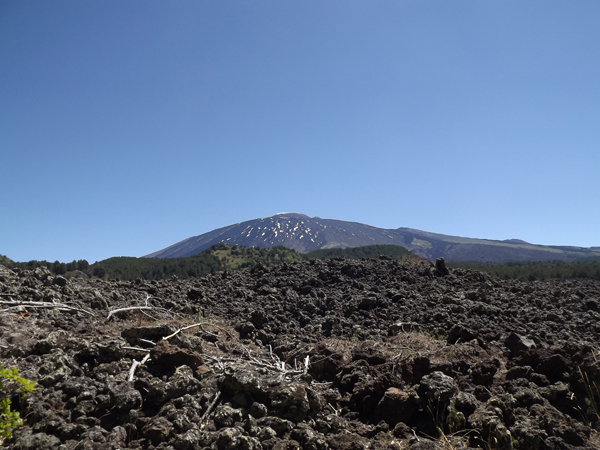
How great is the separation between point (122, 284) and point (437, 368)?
24.5 feet

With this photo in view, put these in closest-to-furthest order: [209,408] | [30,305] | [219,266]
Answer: [209,408]
[30,305]
[219,266]

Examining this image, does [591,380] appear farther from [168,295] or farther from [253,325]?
[168,295]

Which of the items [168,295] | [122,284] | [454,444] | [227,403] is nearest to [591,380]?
[454,444]

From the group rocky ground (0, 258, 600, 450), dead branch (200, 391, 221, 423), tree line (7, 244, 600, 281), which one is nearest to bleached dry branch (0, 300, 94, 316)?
rocky ground (0, 258, 600, 450)

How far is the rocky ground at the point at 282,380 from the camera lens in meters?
2.91

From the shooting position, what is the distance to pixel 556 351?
4.77m

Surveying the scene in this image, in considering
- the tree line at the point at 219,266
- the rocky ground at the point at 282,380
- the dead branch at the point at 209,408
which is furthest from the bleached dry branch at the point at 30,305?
the tree line at the point at 219,266

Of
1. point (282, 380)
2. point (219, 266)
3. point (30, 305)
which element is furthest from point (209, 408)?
point (219, 266)

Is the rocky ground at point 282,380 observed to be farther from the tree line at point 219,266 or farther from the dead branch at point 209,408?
the tree line at point 219,266

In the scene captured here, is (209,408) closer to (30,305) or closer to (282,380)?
(282,380)

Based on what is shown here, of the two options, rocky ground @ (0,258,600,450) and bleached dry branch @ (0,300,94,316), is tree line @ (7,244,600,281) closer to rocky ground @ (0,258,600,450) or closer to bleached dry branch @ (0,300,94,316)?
rocky ground @ (0,258,600,450)

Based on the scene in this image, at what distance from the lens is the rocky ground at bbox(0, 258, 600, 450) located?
291 centimetres

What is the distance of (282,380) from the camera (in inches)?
140

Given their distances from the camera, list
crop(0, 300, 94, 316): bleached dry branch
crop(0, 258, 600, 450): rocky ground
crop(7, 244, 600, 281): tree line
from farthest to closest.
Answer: crop(7, 244, 600, 281): tree line
crop(0, 300, 94, 316): bleached dry branch
crop(0, 258, 600, 450): rocky ground
